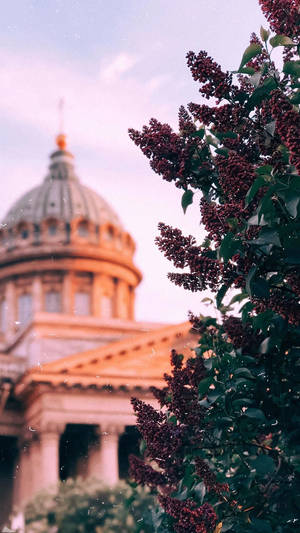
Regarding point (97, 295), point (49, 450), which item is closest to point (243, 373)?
point (49, 450)

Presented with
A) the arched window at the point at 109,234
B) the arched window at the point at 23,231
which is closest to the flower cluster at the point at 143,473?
the arched window at the point at 23,231

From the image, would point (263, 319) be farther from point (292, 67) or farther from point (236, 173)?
point (292, 67)

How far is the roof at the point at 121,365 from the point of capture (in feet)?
124

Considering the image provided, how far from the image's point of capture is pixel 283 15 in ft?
16.5

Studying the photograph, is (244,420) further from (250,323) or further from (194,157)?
(194,157)

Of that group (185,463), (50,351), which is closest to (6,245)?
(50,351)

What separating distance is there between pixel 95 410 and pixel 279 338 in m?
34.9

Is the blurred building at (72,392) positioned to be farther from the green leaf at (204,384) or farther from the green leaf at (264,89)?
the green leaf at (264,89)

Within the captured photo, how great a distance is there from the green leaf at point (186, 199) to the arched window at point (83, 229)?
59905 millimetres

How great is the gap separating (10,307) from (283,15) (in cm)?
5504

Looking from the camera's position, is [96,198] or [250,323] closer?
[250,323]

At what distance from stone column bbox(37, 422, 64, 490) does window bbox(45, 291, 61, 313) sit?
2091cm

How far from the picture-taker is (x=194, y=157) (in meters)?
5.65

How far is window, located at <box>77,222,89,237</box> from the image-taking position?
215 feet
